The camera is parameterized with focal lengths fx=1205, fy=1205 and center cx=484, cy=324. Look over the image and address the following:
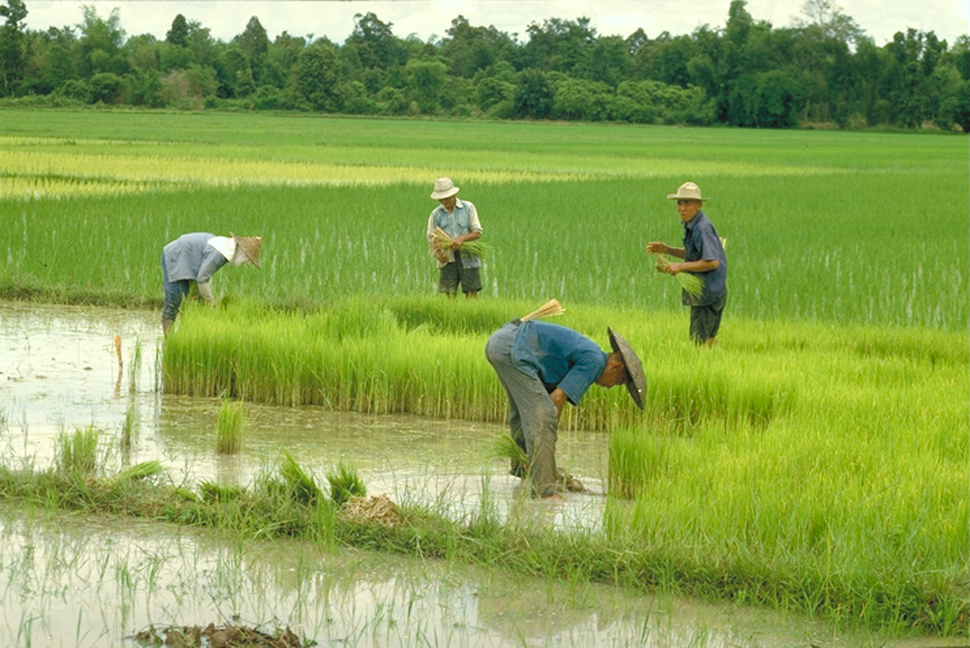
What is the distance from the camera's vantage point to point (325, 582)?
374 cm

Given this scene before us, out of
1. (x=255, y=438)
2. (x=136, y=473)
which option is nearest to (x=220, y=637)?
(x=136, y=473)

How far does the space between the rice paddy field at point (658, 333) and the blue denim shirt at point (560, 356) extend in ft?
1.61

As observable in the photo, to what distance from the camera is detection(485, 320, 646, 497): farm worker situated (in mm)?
4414

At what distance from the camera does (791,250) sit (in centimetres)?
1188

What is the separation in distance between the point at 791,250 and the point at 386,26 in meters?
78.5

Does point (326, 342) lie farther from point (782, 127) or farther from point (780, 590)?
point (782, 127)

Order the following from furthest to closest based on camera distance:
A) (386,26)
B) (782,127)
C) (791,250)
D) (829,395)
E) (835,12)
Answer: (386,26) < (835,12) < (782,127) < (791,250) < (829,395)

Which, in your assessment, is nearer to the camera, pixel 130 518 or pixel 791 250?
pixel 130 518

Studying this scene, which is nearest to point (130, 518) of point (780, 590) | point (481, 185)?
point (780, 590)

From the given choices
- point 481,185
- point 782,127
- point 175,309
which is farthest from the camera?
point 782,127

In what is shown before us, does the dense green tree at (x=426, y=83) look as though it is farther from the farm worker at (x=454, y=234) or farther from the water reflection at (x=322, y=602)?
the water reflection at (x=322, y=602)

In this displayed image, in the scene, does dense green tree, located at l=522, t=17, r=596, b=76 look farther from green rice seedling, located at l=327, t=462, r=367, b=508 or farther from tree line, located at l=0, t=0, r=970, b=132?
green rice seedling, located at l=327, t=462, r=367, b=508

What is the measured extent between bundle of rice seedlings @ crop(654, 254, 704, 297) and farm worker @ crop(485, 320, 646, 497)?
187cm

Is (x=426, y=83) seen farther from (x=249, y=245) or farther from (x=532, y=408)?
(x=532, y=408)
